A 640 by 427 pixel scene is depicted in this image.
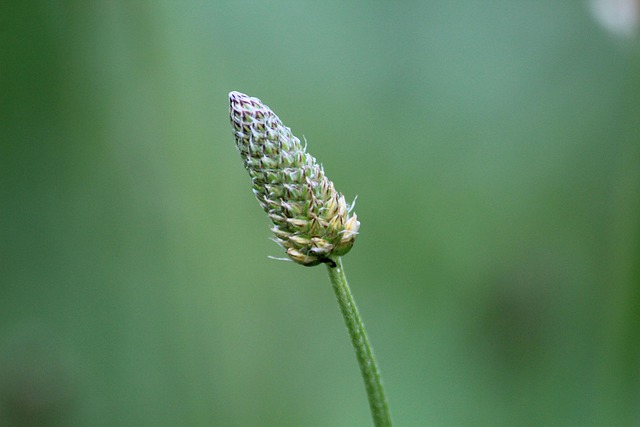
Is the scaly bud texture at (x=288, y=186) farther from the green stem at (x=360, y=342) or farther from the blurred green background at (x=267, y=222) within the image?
the blurred green background at (x=267, y=222)

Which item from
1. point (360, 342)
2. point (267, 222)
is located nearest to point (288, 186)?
point (360, 342)

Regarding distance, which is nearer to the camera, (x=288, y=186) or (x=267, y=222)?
(x=288, y=186)

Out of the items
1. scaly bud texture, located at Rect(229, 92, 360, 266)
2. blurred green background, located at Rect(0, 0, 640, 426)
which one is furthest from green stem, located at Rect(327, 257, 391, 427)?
blurred green background, located at Rect(0, 0, 640, 426)

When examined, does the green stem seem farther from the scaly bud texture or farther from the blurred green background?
the blurred green background

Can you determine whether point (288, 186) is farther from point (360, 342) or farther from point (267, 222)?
point (267, 222)

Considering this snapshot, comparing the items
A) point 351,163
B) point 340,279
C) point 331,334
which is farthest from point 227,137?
point 340,279

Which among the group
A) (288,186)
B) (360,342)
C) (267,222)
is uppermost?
(288,186)
